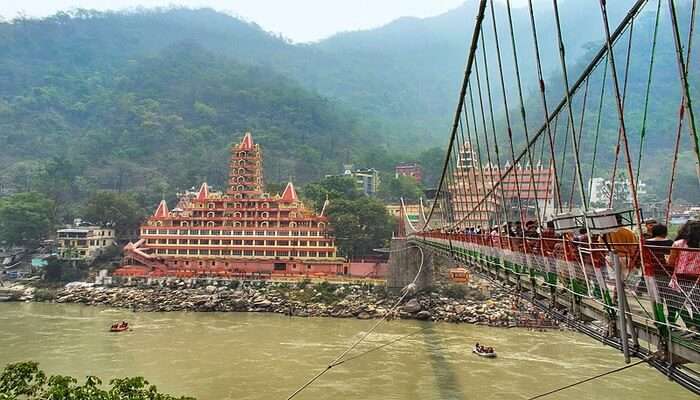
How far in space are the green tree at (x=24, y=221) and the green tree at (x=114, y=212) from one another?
2.43 metres

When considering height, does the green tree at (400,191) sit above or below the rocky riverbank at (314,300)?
above

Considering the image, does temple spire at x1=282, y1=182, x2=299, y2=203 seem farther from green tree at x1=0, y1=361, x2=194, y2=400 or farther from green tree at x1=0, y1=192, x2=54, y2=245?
green tree at x1=0, y1=361, x2=194, y2=400

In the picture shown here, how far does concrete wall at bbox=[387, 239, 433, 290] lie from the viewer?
2053 centimetres

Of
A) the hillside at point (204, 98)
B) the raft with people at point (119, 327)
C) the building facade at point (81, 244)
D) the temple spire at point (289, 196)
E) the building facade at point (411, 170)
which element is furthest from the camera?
the hillside at point (204, 98)

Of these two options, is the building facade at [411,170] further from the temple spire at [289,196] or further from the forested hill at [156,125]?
the temple spire at [289,196]

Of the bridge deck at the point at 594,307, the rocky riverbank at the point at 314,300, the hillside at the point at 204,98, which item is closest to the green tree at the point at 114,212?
the rocky riverbank at the point at 314,300

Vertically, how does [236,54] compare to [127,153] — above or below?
above

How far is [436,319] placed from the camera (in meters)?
17.5

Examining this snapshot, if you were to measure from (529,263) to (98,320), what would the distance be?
56.3 ft

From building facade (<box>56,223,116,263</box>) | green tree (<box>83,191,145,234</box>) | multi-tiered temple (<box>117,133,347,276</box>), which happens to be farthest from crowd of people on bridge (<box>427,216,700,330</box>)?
green tree (<box>83,191,145,234</box>)

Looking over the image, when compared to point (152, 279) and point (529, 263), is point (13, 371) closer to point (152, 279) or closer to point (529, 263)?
point (529, 263)

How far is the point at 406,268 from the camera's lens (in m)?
20.8

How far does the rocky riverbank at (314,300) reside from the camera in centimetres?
1784

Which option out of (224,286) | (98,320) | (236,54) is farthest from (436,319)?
(236,54)
